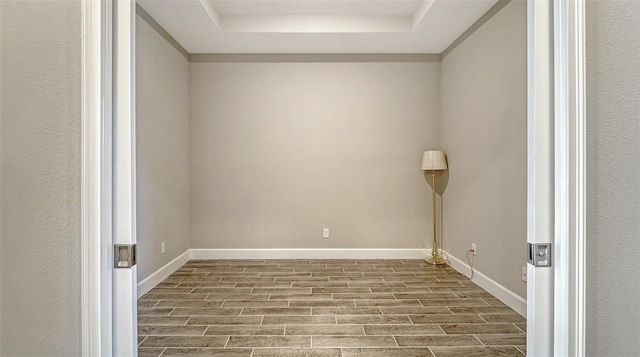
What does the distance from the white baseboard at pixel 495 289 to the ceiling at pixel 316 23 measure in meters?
2.56

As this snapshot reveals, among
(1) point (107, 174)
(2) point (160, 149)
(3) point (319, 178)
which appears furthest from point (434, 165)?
(1) point (107, 174)

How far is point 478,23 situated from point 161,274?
4.15 meters

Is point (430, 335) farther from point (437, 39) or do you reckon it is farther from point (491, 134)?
point (437, 39)

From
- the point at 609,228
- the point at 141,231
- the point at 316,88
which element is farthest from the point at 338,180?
the point at 609,228

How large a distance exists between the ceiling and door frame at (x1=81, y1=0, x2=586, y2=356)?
262 cm

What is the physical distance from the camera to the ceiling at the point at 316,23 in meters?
3.39

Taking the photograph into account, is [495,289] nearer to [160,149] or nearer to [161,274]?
[161,274]

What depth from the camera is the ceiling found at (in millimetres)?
3393

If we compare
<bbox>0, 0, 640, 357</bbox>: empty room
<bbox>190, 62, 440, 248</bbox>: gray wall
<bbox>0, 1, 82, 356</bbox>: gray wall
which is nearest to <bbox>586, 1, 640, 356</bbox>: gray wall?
<bbox>0, 0, 640, 357</bbox>: empty room

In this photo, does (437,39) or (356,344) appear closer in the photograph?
(356,344)

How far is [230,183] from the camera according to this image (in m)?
4.61

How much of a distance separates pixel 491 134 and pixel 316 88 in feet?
7.37

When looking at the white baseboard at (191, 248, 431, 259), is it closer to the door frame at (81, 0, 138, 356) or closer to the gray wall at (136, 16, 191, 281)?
the gray wall at (136, 16, 191, 281)

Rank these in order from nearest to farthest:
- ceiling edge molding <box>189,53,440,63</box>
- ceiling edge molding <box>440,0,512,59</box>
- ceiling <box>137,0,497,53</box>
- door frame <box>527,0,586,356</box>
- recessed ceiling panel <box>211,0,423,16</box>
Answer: door frame <box>527,0,586,356</box>
ceiling edge molding <box>440,0,512,59</box>
ceiling <box>137,0,497,53</box>
recessed ceiling panel <box>211,0,423,16</box>
ceiling edge molding <box>189,53,440,63</box>
